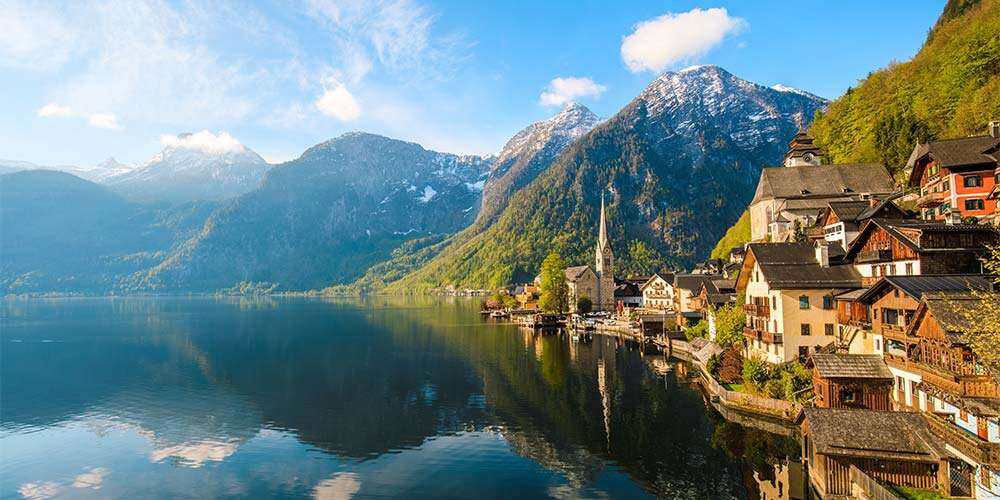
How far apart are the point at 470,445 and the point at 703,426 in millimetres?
20712

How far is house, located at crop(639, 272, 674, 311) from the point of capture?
422 ft

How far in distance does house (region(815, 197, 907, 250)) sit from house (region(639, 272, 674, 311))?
62.4 meters

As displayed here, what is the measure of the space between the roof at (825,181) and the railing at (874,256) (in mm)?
47893

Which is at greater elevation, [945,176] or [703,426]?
[945,176]

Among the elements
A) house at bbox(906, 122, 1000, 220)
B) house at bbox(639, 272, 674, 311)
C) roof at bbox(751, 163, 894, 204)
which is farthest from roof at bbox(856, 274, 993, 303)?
house at bbox(639, 272, 674, 311)

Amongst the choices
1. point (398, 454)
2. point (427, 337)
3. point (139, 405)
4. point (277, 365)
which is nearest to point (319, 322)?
point (427, 337)

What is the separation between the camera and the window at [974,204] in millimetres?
58375

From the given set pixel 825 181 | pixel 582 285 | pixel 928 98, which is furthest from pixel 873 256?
pixel 582 285

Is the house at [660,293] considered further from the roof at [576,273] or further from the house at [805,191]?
the roof at [576,273]

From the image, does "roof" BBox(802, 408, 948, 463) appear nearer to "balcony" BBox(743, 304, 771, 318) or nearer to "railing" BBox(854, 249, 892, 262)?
"railing" BBox(854, 249, 892, 262)

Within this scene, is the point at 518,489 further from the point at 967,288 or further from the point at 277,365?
the point at 277,365

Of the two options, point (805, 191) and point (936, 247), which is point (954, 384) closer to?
point (936, 247)

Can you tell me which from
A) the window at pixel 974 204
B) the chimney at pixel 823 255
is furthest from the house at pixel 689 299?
the chimney at pixel 823 255

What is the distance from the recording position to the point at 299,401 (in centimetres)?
6462
